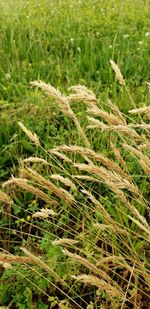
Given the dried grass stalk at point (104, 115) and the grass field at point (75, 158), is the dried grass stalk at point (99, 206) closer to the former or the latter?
the grass field at point (75, 158)

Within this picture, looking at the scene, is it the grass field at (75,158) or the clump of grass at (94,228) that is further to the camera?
the grass field at (75,158)

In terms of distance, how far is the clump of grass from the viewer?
145cm

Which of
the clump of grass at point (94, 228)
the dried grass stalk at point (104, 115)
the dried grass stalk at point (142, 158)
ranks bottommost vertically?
the clump of grass at point (94, 228)

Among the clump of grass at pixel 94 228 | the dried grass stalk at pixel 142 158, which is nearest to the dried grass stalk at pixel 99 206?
the clump of grass at pixel 94 228

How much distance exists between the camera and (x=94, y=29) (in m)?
4.62

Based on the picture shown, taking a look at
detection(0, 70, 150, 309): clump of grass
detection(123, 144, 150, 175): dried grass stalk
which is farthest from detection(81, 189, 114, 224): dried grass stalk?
detection(123, 144, 150, 175): dried grass stalk

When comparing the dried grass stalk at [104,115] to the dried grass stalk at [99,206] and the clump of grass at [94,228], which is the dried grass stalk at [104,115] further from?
the dried grass stalk at [99,206]

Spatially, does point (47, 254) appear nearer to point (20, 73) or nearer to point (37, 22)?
point (20, 73)

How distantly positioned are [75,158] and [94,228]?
602 millimetres

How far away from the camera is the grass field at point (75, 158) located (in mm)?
1555

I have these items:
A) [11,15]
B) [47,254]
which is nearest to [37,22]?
[11,15]

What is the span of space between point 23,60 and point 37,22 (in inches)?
38.3

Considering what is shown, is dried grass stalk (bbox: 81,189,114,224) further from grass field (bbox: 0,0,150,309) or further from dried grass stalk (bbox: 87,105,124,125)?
dried grass stalk (bbox: 87,105,124,125)

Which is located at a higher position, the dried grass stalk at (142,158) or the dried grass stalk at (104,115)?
the dried grass stalk at (104,115)
